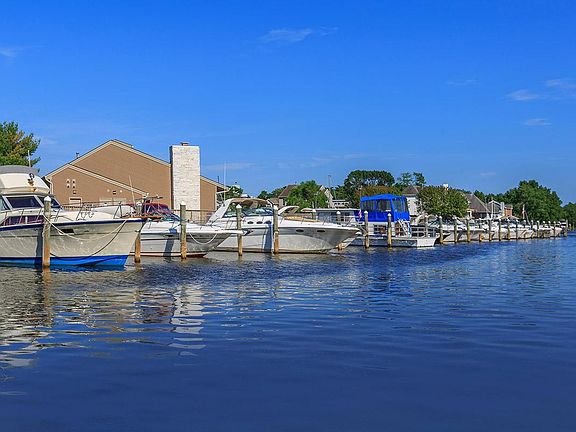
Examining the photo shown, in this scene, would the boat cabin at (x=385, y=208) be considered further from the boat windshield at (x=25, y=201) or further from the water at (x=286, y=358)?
the water at (x=286, y=358)

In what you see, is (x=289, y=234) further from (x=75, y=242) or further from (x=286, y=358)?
(x=286, y=358)

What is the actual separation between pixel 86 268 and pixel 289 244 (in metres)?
14.4

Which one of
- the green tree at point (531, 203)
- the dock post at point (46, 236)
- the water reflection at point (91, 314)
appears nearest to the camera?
the water reflection at point (91, 314)

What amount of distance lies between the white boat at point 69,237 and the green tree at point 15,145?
2958cm

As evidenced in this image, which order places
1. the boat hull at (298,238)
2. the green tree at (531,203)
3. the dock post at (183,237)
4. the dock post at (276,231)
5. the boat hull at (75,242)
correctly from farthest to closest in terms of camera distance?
the green tree at (531,203) → the boat hull at (298,238) → the dock post at (276,231) → the dock post at (183,237) → the boat hull at (75,242)

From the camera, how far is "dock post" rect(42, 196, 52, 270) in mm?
25047

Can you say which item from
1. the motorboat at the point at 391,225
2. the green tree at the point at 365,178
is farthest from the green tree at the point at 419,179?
the motorboat at the point at 391,225

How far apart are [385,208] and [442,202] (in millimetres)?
37674

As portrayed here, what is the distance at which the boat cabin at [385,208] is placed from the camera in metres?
54.2

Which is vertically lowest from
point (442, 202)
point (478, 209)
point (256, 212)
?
point (256, 212)

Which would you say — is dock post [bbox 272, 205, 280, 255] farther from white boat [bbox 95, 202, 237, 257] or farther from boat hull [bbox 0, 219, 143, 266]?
boat hull [bbox 0, 219, 143, 266]

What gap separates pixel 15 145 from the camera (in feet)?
202

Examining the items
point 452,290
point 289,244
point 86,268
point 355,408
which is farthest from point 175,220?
point 355,408

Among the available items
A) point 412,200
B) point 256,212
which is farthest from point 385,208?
point 412,200
